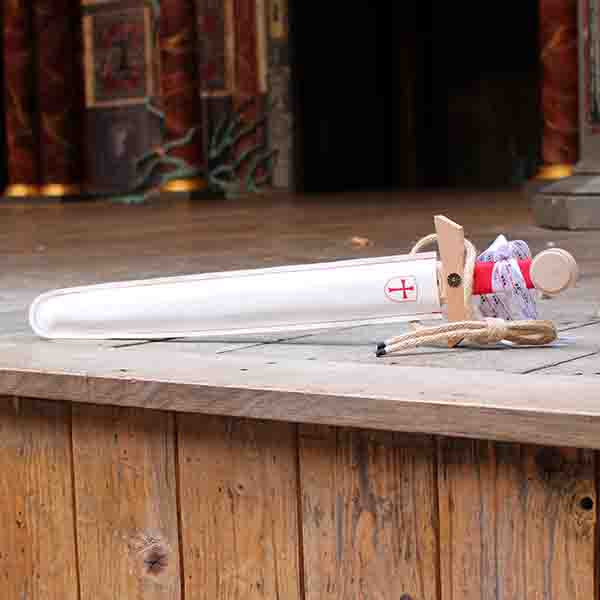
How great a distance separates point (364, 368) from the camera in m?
2.36

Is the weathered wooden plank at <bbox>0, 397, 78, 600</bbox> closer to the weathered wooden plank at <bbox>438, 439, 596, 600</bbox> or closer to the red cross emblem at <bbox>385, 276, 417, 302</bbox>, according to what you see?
the red cross emblem at <bbox>385, 276, 417, 302</bbox>

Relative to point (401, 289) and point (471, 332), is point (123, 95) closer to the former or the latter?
point (401, 289)

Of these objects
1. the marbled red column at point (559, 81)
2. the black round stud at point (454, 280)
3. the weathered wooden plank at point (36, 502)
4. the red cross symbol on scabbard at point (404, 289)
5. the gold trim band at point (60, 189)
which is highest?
the marbled red column at point (559, 81)

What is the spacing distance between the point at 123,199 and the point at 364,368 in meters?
13.6

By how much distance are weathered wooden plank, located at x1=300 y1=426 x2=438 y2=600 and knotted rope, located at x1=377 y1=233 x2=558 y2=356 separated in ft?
1.01

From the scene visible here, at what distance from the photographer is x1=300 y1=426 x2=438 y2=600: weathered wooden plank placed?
7.34 ft

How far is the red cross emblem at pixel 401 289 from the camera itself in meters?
2.62

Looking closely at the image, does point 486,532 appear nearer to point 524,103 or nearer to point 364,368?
point 364,368

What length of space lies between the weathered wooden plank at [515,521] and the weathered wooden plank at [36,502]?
0.85 metres

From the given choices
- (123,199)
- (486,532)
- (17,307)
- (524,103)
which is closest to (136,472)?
(486,532)

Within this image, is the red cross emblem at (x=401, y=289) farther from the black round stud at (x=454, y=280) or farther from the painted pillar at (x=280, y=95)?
the painted pillar at (x=280, y=95)

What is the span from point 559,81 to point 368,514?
1172 cm

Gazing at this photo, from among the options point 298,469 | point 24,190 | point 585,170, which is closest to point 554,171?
point 585,170

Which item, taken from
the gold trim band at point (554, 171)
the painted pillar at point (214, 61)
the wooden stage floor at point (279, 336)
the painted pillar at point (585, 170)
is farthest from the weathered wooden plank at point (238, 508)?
the painted pillar at point (214, 61)
